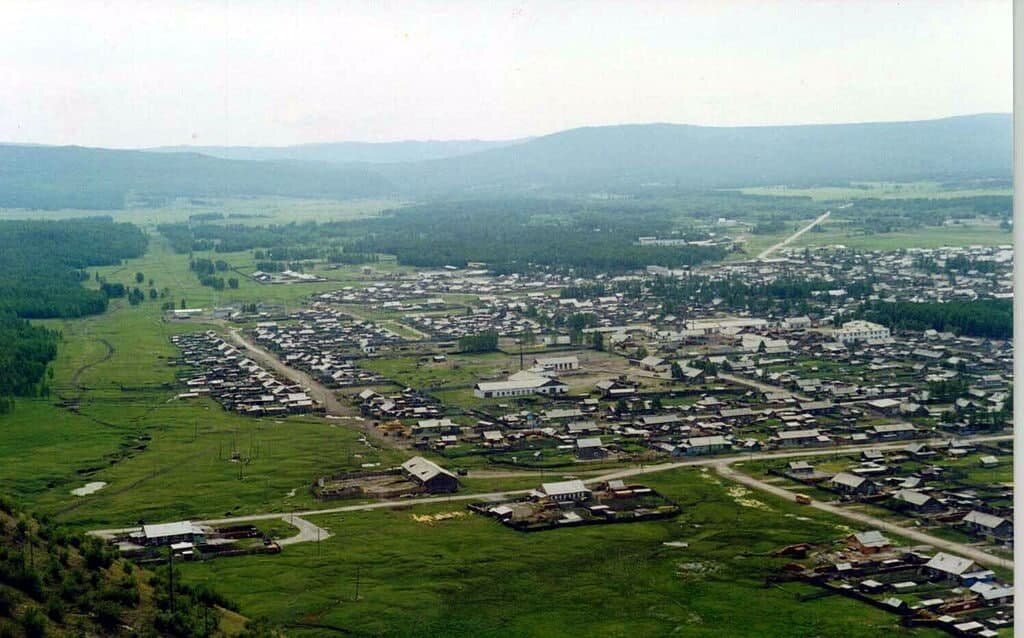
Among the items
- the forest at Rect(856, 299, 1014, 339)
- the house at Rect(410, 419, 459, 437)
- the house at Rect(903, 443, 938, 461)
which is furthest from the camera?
the forest at Rect(856, 299, 1014, 339)

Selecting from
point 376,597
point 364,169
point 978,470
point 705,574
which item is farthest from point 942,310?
point 364,169

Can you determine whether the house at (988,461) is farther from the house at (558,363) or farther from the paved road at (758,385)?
the house at (558,363)

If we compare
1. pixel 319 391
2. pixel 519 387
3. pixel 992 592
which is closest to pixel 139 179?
pixel 319 391

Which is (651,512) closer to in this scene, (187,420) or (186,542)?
(186,542)

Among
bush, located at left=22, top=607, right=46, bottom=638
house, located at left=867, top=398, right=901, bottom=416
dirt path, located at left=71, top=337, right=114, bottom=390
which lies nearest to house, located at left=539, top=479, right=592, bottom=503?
house, located at left=867, top=398, right=901, bottom=416

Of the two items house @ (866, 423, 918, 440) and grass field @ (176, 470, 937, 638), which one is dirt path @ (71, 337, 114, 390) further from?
house @ (866, 423, 918, 440)

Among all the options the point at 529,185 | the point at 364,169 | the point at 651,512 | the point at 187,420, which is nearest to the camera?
the point at 651,512
